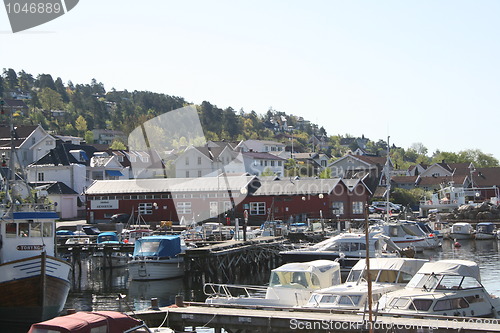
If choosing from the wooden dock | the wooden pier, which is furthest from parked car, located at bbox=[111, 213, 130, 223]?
the wooden dock

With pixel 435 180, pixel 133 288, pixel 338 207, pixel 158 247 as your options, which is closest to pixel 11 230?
pixel 133 288

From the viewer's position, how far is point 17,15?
2458 cm

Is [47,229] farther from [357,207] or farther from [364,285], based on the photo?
[357,207]

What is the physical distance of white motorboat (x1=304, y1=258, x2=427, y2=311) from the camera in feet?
80.2

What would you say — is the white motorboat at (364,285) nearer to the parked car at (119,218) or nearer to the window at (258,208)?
the window at (258,208)

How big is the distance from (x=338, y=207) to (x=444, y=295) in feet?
158

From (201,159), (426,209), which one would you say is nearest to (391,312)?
(426,209)

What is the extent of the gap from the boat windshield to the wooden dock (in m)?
4.28

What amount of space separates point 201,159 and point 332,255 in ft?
213

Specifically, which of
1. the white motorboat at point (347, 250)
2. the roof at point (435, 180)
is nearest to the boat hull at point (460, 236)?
the white motorboat at point (347, 250)

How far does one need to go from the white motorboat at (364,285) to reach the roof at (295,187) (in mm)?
40708

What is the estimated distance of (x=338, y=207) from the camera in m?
72.5

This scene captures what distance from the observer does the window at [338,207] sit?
236ft

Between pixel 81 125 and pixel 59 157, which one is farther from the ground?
pixel 81 125
